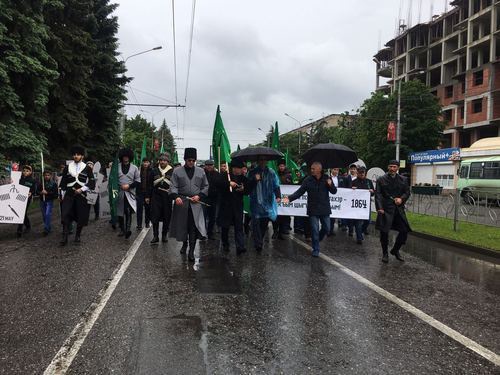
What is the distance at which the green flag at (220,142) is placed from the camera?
892 centimetres

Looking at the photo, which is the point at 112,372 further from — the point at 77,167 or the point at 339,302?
the point at 77,167

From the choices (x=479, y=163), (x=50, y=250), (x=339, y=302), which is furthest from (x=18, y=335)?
(x=479, y=163)

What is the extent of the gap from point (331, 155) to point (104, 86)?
1660 cm

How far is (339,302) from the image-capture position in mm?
5516

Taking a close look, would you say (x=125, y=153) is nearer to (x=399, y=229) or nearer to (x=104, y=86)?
(x=399, y=229)

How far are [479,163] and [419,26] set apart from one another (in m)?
41.5

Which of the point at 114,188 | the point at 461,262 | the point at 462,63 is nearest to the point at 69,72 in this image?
the point at 114,188

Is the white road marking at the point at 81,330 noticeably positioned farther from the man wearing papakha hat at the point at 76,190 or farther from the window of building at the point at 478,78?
the window of building at the point at 478,78

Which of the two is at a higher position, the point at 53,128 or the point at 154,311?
the point at 53,128

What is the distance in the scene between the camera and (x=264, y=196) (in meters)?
8.87

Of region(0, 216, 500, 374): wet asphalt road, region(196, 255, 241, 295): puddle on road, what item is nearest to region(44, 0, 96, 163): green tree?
region(0, 216, 500, 374): wet asphalt road

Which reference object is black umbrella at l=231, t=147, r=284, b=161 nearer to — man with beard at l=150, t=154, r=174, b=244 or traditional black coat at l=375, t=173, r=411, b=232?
man with beard at l=150, t=154, r=174, b=244

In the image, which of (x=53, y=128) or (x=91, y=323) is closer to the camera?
(x=91, y=323)

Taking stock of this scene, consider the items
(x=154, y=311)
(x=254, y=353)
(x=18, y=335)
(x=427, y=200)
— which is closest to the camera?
(x=254, y=353)
